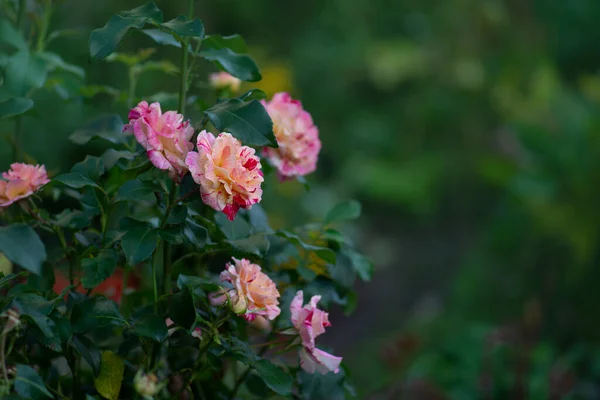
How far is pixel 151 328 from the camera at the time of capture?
0.65 m

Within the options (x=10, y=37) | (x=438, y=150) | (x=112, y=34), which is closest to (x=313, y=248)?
(x=112, y=34)

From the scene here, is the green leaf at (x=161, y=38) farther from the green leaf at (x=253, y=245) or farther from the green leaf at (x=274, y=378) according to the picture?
the green leaf at (x=274, y=378)

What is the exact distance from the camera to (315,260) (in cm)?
87

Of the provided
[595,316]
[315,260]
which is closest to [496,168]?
[595,316]

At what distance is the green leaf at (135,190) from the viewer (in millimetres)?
652

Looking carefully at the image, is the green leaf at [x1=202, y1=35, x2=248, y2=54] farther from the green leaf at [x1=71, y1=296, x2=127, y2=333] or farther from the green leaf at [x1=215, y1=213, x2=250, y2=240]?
the green leaf at [x1=71, y1=296, x2=127, y2=333]

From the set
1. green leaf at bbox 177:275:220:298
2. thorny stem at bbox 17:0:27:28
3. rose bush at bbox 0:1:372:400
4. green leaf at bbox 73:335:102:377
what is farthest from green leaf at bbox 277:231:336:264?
thorny stem at bbox 17:0:27:28

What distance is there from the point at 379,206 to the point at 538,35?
5.05 ft

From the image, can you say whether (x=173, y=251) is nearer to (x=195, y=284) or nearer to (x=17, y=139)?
(x=195, y=284)

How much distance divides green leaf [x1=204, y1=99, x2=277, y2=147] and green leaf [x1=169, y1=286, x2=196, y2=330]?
0.48ft

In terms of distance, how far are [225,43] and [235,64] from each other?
51 mm

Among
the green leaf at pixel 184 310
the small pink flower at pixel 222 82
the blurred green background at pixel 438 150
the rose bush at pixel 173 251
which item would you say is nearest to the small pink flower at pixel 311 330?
the rose bush at pixel 173 251

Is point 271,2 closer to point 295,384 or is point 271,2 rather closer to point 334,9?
point 334,9

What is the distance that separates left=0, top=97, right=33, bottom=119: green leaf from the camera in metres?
0.75
